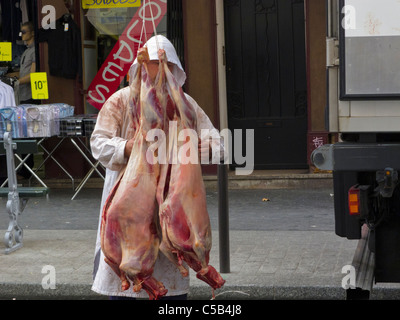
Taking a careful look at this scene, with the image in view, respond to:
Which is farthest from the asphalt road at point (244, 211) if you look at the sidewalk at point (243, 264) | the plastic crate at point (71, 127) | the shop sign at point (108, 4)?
the shop sign at point (108, 4)

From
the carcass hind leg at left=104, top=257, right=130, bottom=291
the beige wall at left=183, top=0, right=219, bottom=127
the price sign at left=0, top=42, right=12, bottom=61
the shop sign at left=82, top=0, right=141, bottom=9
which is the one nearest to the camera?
the carcass hind leg at left=104, top=257, right=130, bottom=291

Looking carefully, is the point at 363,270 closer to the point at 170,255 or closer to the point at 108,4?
the point at 170,255

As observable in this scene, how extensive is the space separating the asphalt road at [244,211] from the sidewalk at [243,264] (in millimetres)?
200

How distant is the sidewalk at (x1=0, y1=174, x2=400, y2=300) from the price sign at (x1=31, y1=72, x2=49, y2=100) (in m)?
2.96

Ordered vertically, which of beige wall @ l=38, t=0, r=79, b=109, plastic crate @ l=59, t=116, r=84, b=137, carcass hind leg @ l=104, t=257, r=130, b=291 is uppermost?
beige wall @ l=38, t=0, r=79, b=109

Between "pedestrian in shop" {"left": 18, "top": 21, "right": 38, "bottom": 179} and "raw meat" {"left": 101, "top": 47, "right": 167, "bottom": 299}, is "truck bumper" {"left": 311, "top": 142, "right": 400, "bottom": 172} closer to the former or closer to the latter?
"raw meat" {"left": 101, "top": 47, "right": 167, "bottom": 299}

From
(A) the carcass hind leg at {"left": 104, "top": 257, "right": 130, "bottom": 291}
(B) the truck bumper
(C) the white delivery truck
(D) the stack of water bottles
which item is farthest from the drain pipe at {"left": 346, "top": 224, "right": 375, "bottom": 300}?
(D) the stack of water bottles

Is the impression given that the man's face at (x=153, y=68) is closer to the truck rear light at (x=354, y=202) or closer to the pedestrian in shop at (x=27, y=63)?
the truck rear light at (x=354, y=202)

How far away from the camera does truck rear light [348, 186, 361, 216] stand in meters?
5.46

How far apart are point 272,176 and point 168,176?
8.04m

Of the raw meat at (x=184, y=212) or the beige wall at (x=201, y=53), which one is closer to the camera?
the raw meat at (x=184, y=212)

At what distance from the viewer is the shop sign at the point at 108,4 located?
12.5 metres

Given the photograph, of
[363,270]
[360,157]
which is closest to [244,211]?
[363,270]
